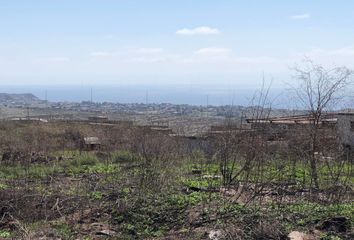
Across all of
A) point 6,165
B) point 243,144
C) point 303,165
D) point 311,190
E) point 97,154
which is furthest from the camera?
point 97,154

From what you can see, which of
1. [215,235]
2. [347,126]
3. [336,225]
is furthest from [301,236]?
[347,126]

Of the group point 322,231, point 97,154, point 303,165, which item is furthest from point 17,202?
point 97,154

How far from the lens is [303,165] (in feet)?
39.7

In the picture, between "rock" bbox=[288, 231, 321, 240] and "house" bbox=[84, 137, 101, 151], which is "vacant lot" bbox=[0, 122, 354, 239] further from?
"house" bbox=[84, 137, 101, 151]

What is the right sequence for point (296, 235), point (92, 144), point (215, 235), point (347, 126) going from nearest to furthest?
point (296, 235)
point (215, 235)
point (347, 126)
point (92, 144)

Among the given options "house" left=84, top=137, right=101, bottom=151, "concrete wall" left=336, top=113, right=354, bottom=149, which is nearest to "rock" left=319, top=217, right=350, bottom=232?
"concrete wall" left=336, top=113, right=354, bottom=149

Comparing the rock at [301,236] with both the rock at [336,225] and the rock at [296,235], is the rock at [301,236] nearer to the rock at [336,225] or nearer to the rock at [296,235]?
the rock at [296,235]

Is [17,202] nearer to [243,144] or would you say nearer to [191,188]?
[191,188]

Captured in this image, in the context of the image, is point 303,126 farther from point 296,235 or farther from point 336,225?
point 296,235

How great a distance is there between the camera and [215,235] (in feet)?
23.8

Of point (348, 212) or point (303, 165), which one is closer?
point (348, 212)

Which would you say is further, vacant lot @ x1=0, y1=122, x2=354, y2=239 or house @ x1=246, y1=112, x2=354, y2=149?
house @ x1=246, y1=112, x2=354, y2=149

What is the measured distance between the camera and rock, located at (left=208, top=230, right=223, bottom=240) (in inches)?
283

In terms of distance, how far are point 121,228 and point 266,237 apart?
7.65 feet
